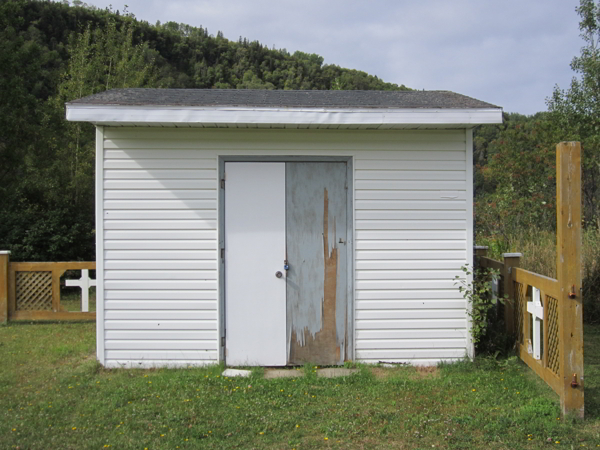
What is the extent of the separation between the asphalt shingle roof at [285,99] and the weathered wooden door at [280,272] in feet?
2.19

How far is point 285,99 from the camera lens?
567cm

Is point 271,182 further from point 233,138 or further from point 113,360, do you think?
point 113,360

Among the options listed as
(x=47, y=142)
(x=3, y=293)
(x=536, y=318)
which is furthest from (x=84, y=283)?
(x=47, y=142)

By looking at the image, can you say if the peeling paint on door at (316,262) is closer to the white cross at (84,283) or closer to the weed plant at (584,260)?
the white cross at (84,283)

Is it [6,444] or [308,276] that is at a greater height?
[308,276]

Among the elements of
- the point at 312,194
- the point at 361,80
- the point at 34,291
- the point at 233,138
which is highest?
the point at 361,80

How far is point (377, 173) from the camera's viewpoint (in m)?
5.49

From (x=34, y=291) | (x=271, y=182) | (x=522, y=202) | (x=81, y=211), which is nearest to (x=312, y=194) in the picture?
(x=271, y=182)

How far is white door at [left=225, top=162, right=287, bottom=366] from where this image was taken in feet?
17.8

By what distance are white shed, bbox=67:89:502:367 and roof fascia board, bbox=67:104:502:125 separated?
0.34 meters

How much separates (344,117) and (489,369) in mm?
2919

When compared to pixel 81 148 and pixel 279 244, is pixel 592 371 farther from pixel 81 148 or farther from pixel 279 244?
pixel 81 148

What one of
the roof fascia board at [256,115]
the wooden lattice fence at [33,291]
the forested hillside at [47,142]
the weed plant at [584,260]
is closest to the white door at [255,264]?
the roof fascia board at [256,115]

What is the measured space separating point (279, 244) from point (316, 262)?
436mm
